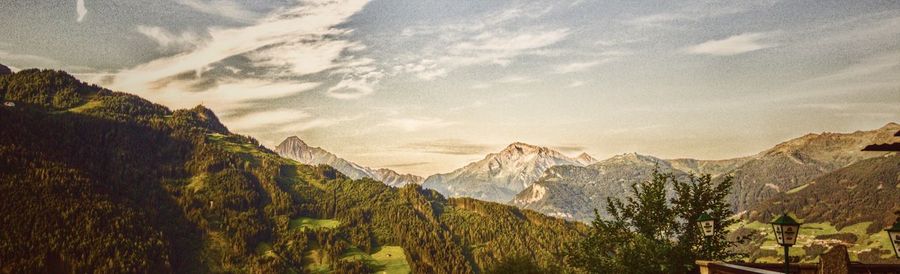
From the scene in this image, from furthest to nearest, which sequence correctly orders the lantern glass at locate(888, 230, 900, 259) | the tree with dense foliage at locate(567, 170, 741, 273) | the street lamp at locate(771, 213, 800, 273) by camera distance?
the tree with dense foliage at locate(567, 170, 741, 273)
the street lamp at locate(771, 213, 800, 273)
the lantern glass at locate(888, 230, 900, 259)

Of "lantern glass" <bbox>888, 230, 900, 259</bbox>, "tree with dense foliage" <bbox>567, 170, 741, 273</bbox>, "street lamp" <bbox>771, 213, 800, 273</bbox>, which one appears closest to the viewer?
"lantern glass" <bbox>888, 230, 900, 259</bbox>

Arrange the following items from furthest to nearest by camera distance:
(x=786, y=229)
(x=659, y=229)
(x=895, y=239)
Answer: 1. (x=659, y=229)
2. (x=786, y=229)
3. (x=895, y=239)

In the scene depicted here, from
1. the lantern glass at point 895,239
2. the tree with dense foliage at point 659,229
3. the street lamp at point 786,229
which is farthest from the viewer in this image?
the tree with dense foliage at point 659,229

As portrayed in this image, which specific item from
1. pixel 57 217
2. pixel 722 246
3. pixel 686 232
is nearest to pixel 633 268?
pixel 686 232

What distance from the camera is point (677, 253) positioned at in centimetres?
2864

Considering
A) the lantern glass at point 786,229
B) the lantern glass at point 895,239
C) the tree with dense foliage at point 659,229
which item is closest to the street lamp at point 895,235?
the lantern glass at point 895,239

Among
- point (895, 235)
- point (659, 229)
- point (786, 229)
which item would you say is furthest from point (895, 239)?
point (659, 229)

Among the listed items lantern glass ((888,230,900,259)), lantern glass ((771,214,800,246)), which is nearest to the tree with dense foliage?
lantern glass ((771,214,800,246))

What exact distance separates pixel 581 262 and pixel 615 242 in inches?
100

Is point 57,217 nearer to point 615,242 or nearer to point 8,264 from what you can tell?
point 8,264

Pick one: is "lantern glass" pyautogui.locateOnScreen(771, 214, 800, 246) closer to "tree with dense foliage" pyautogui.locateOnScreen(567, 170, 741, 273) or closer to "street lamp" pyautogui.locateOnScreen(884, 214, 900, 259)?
"street lamp" pyautogui.locateOnScreen(884, 214, 900, 259)

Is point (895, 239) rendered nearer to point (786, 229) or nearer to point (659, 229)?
point (786, 229)

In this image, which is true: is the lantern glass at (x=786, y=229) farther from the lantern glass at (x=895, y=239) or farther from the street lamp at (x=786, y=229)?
the lantern glass at (x=895, y=239)

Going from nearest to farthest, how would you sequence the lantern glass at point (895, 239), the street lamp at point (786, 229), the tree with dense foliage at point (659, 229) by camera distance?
the lantern glass at point (895, 239) < the street lamp at point (786, 229) < the tree with dense foliage at point (659, 229)
